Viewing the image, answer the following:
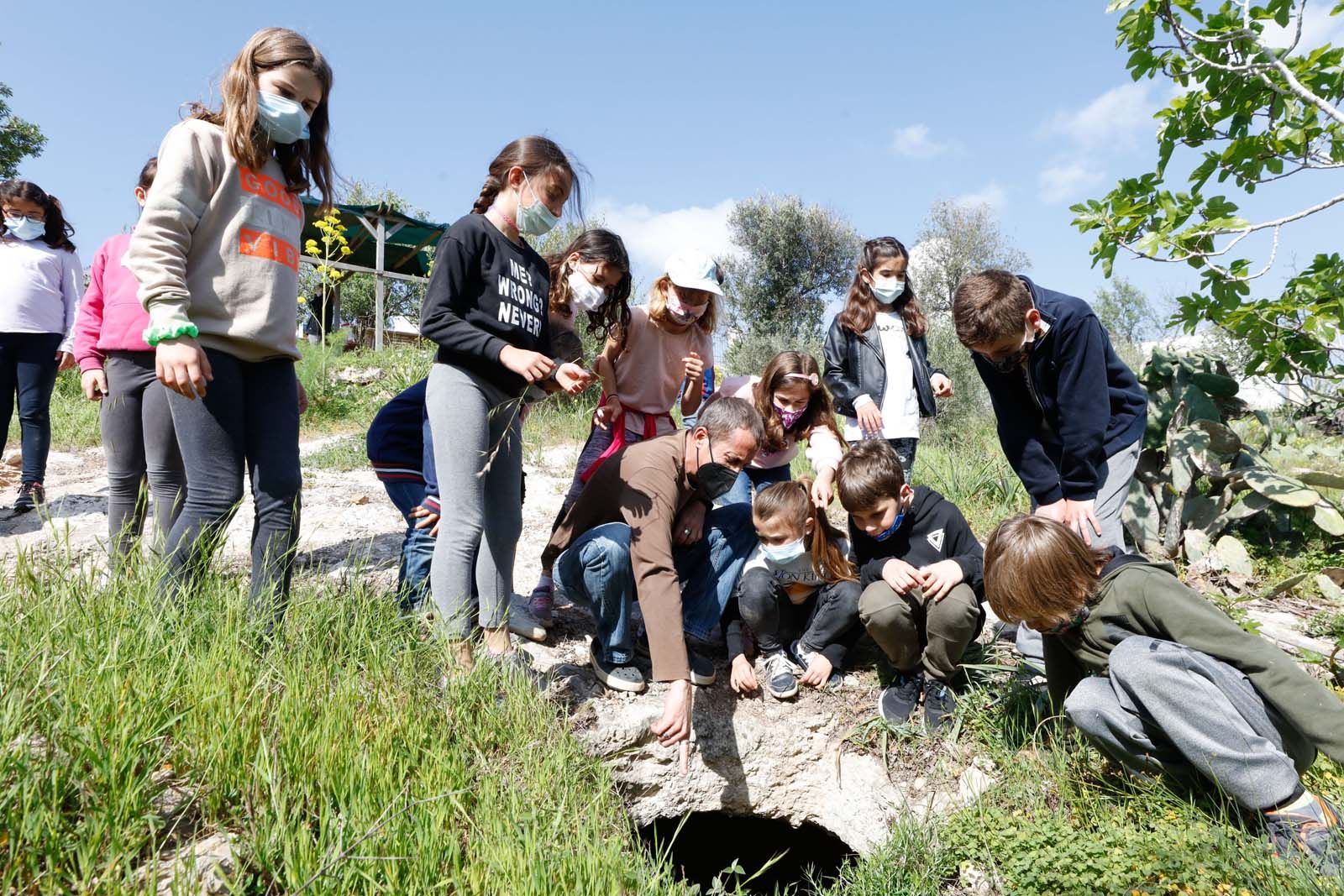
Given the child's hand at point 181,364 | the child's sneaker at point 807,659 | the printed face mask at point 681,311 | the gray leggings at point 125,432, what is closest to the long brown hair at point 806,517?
the child's sneaker at point 807,659

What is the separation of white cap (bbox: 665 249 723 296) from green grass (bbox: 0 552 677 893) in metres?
1.78

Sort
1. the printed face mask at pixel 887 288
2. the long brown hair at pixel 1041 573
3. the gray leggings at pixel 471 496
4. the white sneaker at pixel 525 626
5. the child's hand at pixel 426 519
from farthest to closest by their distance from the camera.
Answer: the printed face mask at pixel 887 288
the white sneaker at pixel 525 626
the child's hand at pixel 426 519
the gray leggings at pixel 471 496
the long brown hair at pixel 1041 573

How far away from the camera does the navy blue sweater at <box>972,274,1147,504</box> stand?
9.17 feet

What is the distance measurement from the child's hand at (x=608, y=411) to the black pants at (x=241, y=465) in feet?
4.31

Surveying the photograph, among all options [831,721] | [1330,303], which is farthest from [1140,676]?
[1330,303]

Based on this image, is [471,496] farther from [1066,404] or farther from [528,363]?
[1066,404]

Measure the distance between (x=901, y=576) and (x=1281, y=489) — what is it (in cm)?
263

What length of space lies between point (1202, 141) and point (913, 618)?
7.30 feet

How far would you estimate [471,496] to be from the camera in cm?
240

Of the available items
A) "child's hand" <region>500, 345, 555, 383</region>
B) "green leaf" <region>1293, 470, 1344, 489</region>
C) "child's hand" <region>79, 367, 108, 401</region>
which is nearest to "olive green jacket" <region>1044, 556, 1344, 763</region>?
"child's hand" <region>500, 345, 555, 383</region>

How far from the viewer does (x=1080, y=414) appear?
280 centimetres

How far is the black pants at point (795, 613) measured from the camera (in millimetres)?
3043

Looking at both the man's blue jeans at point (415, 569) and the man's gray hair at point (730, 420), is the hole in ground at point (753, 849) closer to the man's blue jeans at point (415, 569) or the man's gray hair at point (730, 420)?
the man's blue jeans at point (415, 569)

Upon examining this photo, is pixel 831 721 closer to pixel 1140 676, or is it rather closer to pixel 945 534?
pixel 945 534
